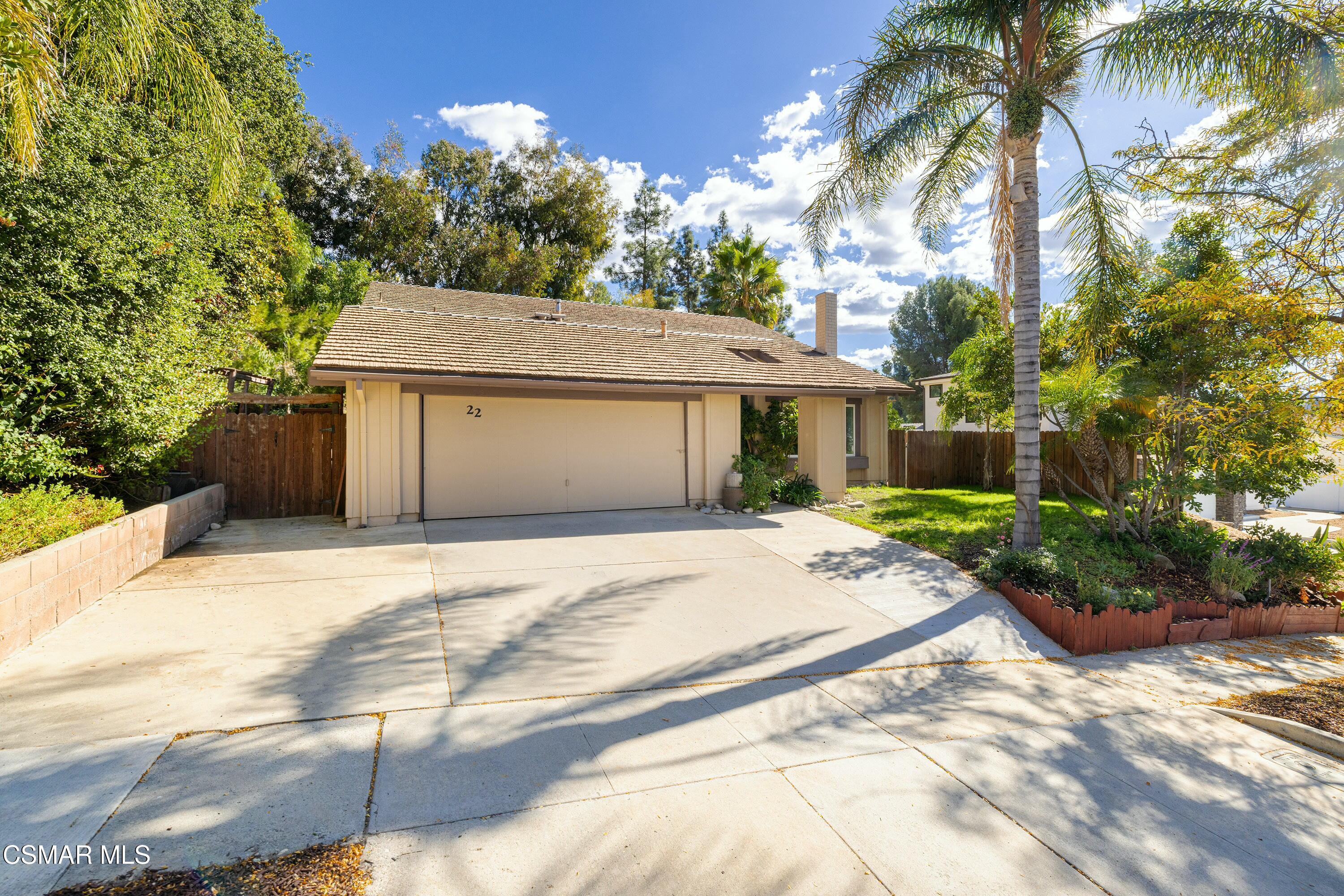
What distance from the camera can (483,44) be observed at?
17.9 meters

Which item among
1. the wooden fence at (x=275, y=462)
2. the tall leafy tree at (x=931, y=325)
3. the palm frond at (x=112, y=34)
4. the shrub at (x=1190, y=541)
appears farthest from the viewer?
A: the tall leafy tree at (x=931, y=325)

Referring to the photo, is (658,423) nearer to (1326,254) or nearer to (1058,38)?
(1058,38)

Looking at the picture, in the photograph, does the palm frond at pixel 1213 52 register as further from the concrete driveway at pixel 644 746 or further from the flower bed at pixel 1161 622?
the concrete driveway at pixel 644 746

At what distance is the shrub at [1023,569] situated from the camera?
7.15 metres

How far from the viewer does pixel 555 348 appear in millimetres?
12156

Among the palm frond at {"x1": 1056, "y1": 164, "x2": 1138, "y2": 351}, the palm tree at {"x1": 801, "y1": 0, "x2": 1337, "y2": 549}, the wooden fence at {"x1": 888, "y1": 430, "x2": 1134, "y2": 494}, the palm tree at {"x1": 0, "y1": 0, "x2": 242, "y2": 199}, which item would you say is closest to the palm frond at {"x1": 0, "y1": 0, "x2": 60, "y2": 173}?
the palm tree at {"x1": 0, "y1": 0, "x2": 242, "y2": 199}

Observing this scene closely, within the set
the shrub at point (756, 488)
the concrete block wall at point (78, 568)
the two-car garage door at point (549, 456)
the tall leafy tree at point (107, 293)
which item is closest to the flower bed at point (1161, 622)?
the shrub at point (756, 488)

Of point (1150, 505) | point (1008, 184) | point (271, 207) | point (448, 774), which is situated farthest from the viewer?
point (271, 207)

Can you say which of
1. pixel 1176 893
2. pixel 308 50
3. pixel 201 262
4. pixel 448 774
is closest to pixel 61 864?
pixel 448 774

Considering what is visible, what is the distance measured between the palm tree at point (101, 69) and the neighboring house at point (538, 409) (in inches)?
128

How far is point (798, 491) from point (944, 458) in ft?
20.4

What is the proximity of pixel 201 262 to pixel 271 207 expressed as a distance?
10547 millimetres

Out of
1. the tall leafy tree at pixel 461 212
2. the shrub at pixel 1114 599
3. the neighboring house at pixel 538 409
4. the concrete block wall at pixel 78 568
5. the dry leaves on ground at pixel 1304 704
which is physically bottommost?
the dry leaves on ground at pixel 1304 704

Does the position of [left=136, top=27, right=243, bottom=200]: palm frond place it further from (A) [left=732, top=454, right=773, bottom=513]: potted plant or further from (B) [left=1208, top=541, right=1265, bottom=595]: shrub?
(B) [left=1208, top=541, right=1265, bottom=595]: shrub
